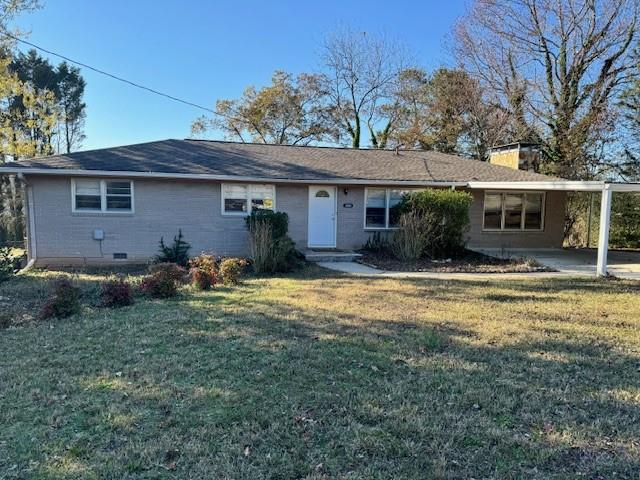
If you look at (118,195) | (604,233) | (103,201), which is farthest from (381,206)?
(103,201)

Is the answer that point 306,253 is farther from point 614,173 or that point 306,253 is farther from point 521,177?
point 614,173

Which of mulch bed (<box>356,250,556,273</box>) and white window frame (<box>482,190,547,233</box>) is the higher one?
white window frame (<box>482,190,547,233</box>)

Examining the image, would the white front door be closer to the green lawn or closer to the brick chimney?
the green lawn

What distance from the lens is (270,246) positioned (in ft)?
34.0

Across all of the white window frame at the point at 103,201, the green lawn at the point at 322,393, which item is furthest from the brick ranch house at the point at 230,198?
the green lawn at the point at 322,393

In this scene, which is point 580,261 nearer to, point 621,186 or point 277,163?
point 621,186

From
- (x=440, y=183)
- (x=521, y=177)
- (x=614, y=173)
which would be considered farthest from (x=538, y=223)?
(x=614, y=173)

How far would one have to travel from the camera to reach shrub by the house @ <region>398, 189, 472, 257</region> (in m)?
12.1

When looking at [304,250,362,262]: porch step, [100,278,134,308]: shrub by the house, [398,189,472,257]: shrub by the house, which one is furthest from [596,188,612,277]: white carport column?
[100,278,134,308]: shrub by the house

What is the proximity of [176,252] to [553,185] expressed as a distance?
10130mm

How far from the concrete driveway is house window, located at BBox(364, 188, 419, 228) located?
3.13 metres

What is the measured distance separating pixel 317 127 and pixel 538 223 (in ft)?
57.6

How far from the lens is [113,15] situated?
14.6m

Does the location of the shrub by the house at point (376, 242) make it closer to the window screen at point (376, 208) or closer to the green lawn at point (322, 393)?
the window screen at point (376, 208)
